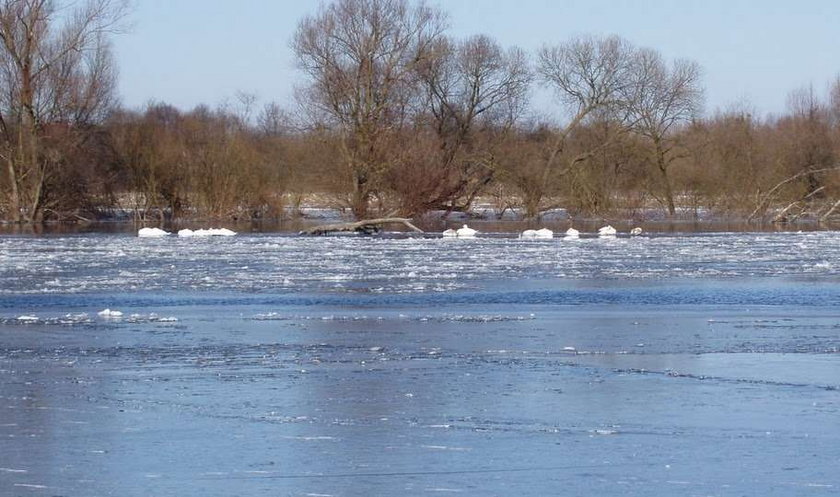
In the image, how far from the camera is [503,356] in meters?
10.8

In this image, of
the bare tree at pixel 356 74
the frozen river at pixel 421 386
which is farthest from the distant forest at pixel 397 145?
the frozen river at pixel 421 386

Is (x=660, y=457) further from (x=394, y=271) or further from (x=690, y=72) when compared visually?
(x=690, y=72)

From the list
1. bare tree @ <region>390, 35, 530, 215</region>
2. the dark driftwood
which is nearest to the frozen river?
the dark driftwood

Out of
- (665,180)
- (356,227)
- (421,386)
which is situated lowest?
(421,386)

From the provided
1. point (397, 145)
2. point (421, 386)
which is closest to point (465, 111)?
point (397, 145)

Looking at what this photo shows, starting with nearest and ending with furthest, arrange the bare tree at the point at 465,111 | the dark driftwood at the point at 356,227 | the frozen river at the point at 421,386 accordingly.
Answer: the frozen river at the point at 421,386 < the dark driftwood at the point at 356,227 < the bare tree at the point at 465,111

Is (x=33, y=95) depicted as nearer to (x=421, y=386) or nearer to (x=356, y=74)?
(x=356, y=74)

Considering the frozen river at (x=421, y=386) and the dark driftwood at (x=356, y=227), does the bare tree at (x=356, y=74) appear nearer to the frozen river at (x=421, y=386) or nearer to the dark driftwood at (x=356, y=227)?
the dark driftwood at (x=356, y=227)

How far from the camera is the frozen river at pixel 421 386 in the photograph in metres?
6.54

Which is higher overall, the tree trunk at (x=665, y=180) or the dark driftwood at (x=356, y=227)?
the tree trunk at (x=665, y=180)

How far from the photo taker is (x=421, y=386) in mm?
9180

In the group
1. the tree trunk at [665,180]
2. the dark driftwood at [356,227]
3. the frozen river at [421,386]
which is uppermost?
the tree trunk at [665,180]

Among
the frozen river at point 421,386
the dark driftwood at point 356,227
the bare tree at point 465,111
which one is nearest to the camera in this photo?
the frozen river at point 421,386

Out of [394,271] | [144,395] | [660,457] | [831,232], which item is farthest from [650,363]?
[831,232]
